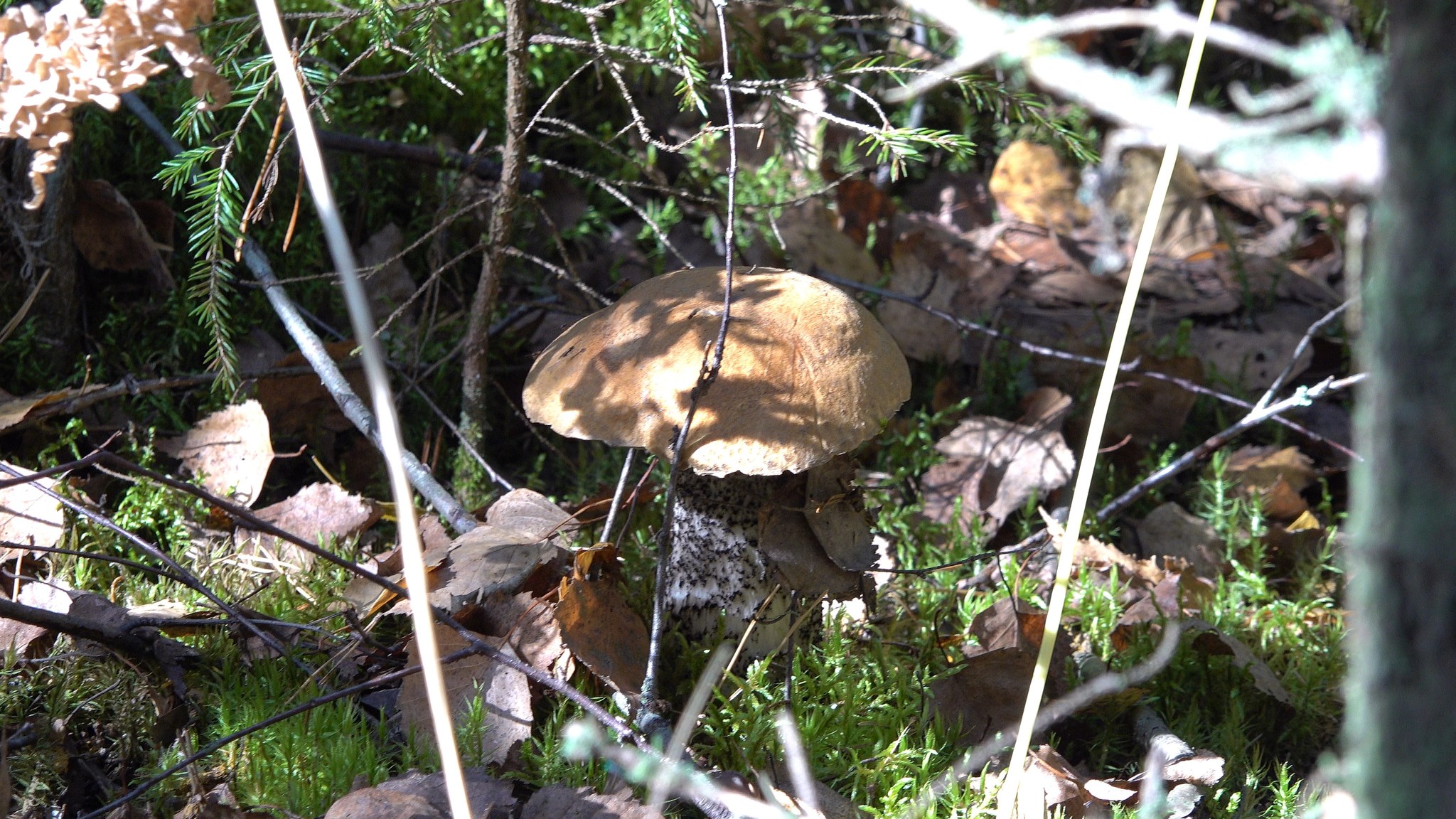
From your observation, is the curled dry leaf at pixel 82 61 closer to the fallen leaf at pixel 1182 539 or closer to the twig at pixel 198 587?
the twig at pixel 198 587

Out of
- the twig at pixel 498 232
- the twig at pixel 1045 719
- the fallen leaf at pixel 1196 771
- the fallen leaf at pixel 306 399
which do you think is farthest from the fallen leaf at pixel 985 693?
Answer: the fallen leaf at pixel 306 399

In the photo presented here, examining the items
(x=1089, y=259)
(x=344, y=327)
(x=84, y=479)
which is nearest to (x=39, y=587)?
(x=84, y=479)

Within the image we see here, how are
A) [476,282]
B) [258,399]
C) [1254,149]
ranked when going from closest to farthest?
[1254,149] < [258,399] < [476,282]

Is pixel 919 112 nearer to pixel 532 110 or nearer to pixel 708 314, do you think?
pixel 532 110

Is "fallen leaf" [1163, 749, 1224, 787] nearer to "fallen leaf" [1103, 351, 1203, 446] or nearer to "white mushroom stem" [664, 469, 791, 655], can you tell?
"white mushroom stem" [664, 469, 791, 655]

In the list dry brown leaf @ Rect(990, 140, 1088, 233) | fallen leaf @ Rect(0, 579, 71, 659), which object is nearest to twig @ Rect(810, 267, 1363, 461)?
dry brown leaf @ Rect(990, 140, 1088, 233)
